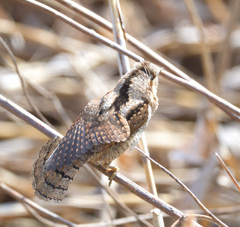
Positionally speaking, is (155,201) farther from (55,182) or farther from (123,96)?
(123,96)

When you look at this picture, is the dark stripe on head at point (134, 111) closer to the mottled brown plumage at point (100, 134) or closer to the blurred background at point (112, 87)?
the mottled brown plumage at point (100, 134)

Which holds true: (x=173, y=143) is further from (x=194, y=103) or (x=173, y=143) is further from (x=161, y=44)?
(x=161, y=44)

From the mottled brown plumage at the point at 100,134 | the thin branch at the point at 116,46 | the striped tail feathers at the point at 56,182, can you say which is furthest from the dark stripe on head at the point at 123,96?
the striped tail feathers at the point at 56,182

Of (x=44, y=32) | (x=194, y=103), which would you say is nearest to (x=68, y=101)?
(x=44, y=32)

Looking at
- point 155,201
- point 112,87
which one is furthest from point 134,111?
point 112,87

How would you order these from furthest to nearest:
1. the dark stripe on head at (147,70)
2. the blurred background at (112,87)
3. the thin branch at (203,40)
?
the blurred background at (112,87) < the thin branch at (203,40) < the dark stripe on head at (147,70)
